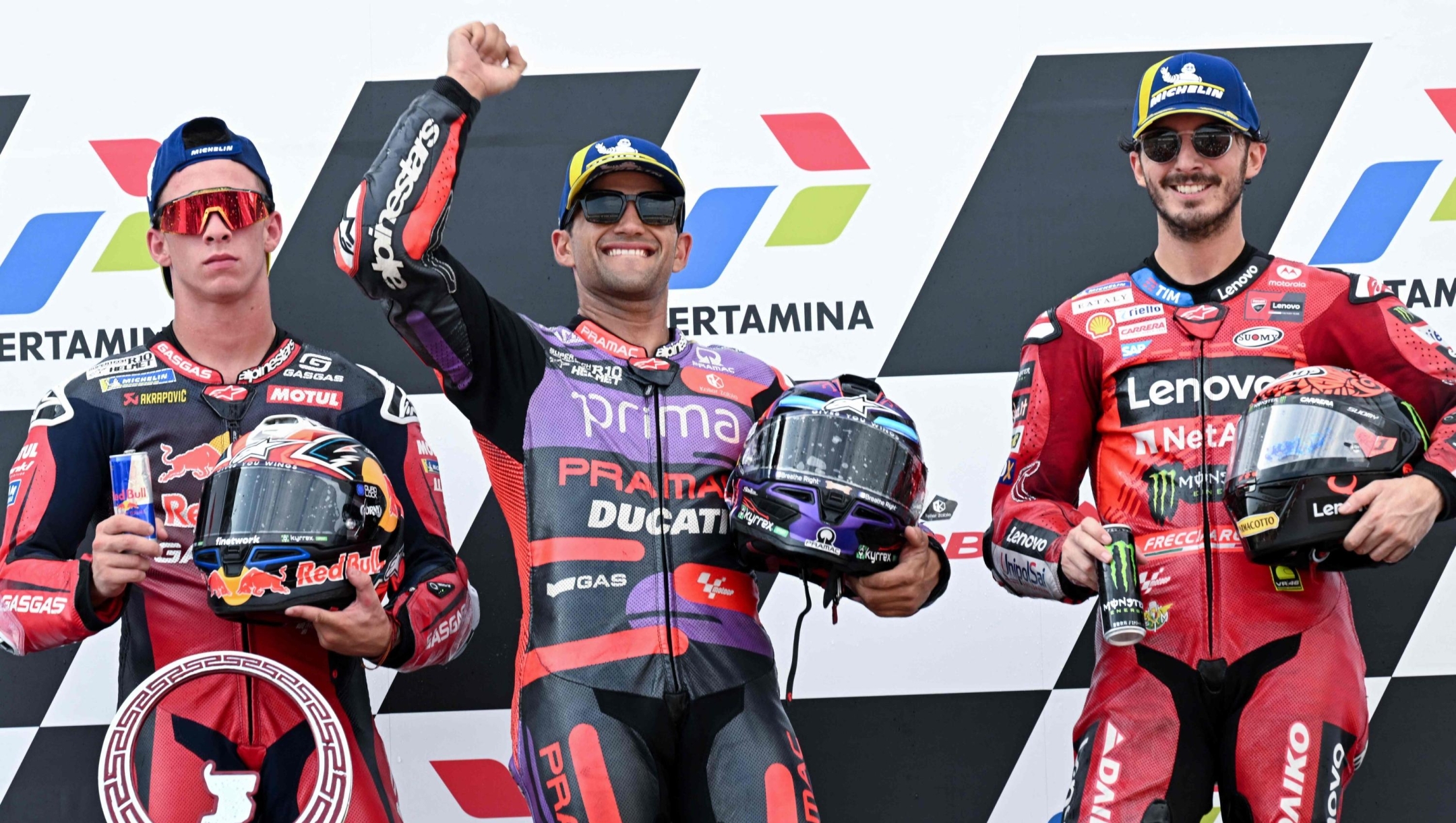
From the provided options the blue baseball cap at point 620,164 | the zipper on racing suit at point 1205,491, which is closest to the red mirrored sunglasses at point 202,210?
the blue baseball cap at point 620,164

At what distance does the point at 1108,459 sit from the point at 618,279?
1074 mm

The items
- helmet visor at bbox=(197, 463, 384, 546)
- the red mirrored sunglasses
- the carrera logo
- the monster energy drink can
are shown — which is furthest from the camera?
the red mirrored sunglasses

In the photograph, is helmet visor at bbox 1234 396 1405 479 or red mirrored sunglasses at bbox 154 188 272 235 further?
red mirrored sunglasses at bbox 154 188 272 235

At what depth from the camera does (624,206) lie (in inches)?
113

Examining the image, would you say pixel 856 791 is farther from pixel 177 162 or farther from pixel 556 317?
pixel 177 162

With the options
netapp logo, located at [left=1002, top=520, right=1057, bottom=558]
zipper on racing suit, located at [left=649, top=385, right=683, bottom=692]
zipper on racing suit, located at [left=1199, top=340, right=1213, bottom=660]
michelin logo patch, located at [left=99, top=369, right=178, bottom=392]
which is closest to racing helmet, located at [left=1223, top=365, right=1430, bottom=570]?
zipper on racing suit, located at [left=1199, top=340, right=1213, bottom=660]

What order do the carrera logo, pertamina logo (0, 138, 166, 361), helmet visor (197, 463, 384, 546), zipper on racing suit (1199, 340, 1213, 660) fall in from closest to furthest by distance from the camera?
helmet visor (197, 463, 384, 546) → zipper on racing suit (1199, 340, 1213, 660) → the carrera logo → pertamina logo (0, 138, 166, 361)

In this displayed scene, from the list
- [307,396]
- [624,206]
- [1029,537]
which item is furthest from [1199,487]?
[307,396]

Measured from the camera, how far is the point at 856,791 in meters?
3.66

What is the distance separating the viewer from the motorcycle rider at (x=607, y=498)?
2.53 meters

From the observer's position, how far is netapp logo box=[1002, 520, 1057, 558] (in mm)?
2744

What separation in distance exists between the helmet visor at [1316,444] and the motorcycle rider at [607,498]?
0.62 meters

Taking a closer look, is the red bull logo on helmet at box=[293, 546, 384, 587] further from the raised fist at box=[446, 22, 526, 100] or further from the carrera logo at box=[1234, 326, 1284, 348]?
the carrera logo at box=[1234, 326, 1284, 348]

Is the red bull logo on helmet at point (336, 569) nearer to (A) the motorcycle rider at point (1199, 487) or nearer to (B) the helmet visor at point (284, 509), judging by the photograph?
(B) the helmet visor at point (284, 509)
